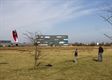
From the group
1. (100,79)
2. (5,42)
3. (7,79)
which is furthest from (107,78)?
(5,42)

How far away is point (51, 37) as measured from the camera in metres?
158

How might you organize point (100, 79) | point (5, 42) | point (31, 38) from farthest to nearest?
1. point (5, 42)
2. point (31, 38)
3. point (100, 79)

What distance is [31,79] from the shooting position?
18.1 metres

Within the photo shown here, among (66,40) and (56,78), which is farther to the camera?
(66,40)

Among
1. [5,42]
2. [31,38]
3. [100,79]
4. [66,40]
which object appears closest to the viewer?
[100,79]

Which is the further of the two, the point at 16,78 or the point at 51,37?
the point at 51,37

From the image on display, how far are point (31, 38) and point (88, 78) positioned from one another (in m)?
8.95

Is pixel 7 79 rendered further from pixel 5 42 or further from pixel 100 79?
pixel 5 42

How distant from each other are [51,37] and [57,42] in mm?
4586

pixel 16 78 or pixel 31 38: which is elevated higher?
pixel 31 38

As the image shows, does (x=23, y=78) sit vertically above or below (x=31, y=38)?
below

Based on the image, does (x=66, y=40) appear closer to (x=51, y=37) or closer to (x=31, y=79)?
(x=51, y=37)

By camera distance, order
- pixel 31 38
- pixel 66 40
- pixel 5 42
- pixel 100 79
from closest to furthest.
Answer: pixel 100 79 → pixel 31 38 → pixel 5 42 → pixel 66 40

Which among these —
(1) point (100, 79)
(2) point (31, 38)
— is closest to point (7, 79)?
(1) point (100, 79)
